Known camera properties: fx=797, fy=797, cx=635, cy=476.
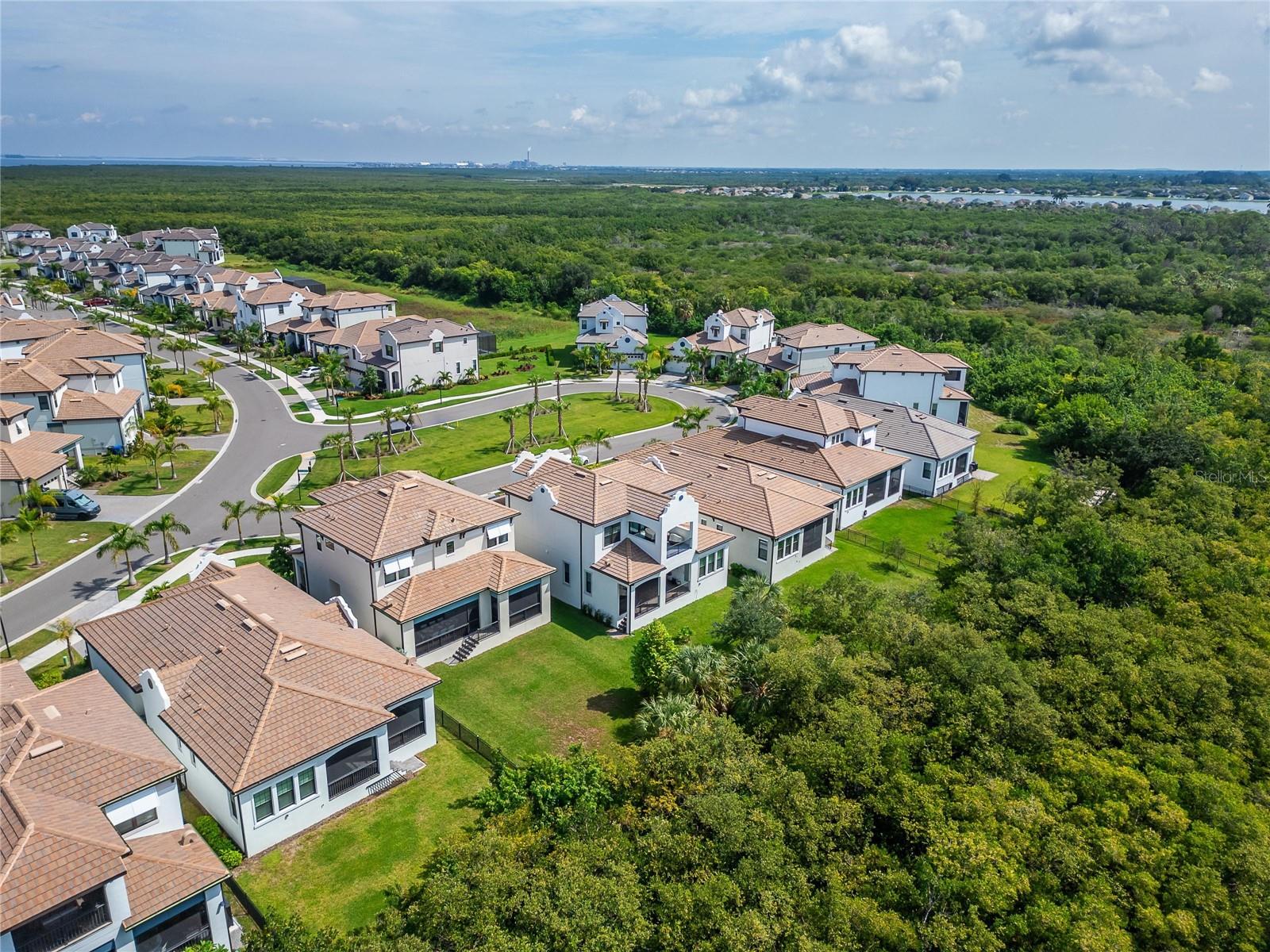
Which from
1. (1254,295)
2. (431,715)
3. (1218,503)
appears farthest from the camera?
(1254,295)

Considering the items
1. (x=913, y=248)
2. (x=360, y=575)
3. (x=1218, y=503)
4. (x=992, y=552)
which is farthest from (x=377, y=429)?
(x=913, y=248)

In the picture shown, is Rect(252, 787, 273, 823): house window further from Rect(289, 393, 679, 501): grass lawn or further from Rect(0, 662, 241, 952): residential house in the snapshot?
Rect(289, 393, 679, 501): grass lawn

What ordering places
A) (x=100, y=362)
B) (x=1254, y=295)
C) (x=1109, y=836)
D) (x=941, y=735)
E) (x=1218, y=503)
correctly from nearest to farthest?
(x=1109, y=836) < (x=941, y=735) < (x=1218, y=503) < (x=100, y=362) < (x=1254, y=295)

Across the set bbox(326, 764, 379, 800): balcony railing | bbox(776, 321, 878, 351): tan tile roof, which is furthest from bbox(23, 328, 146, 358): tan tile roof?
bbox(776, 321, 878, 351): tan tile roof

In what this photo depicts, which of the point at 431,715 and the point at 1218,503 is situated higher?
the point at 1218,503

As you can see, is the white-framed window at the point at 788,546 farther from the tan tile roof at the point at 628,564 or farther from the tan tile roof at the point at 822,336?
the tan tile roof at the point at 822,336

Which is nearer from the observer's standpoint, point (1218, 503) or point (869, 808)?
point (869, 808)

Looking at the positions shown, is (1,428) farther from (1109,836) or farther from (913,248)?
(913,248)

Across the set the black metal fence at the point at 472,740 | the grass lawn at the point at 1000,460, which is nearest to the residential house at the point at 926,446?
the grass lawn at the point at 1000,460
